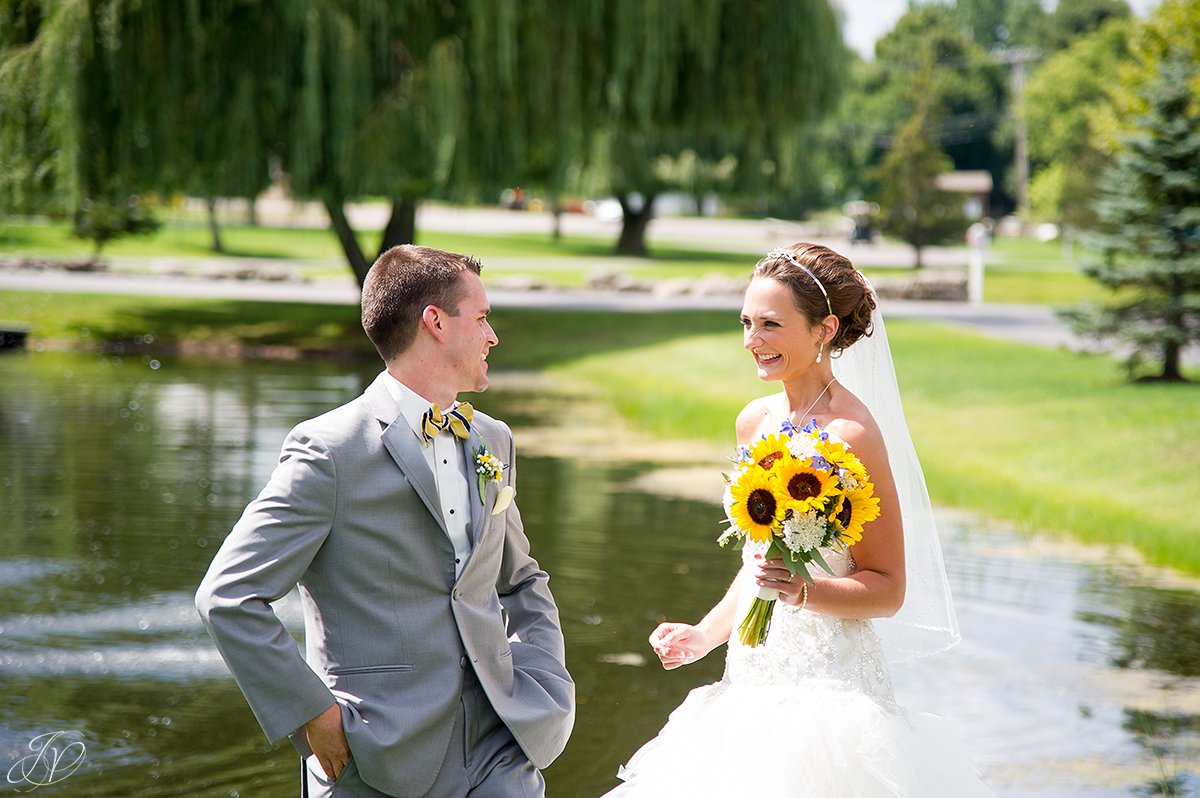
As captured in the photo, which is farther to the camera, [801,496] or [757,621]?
[757,621]

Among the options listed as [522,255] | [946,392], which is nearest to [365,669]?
[946,392]

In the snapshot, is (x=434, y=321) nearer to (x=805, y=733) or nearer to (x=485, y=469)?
(x=485, y=469)

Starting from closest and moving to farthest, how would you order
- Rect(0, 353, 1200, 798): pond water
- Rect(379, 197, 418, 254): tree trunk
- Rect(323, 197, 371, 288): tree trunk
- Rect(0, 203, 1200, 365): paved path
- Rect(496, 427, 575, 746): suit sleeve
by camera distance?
Rect(496, 427, 575, 746): suit sleeve → Rect(0, 353, 1200, 798): pond water → Rect(323, 197, 371, 288): tree trunk → Rect(379, 197, 418, 254): tree trunk → Rect(0, 203, 1200, 365): paved path

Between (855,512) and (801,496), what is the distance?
0.55 feet

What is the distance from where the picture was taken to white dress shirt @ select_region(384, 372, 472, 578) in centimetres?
322

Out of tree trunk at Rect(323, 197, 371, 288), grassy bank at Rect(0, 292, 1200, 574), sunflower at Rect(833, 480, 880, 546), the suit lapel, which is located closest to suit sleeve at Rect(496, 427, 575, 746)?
the suit lapel

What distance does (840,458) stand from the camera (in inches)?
139

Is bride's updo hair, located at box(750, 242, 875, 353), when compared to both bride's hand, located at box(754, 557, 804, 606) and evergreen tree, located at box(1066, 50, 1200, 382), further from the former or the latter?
evergreen tree, located at box(1066, 50, 1200, 382)

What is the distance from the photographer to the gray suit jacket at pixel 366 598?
2.99 m

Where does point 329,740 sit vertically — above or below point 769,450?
below

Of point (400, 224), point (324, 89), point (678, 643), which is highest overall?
point (324, 89)

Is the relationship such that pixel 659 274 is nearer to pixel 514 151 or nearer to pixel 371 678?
pixel 514 151

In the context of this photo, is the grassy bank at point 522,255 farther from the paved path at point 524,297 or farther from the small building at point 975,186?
the small building at point 975,186

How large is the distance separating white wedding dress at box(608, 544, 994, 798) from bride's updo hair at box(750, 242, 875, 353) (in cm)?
62
